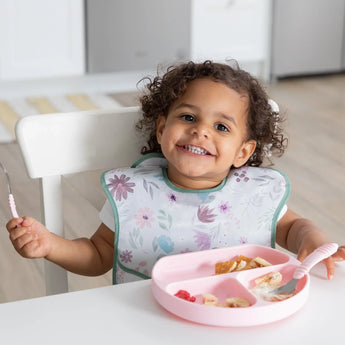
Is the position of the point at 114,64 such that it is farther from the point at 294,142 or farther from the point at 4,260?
the point at 4,260

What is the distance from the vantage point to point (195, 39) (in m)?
4.12

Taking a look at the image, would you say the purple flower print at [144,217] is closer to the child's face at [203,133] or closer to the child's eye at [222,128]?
the child's face at [203,133]

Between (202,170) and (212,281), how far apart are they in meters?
0.30

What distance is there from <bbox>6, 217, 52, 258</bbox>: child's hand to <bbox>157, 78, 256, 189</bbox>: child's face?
0.25m

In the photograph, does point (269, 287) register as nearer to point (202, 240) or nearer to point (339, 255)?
point (339, 255)

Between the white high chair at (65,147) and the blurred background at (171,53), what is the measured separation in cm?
171

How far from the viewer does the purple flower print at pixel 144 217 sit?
4.08 ft

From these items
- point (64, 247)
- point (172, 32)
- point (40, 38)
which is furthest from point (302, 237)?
point (172, 32)

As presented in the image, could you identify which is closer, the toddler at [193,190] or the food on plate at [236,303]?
the food on plate at [236,303]

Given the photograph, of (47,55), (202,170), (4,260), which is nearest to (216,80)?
(202,170)

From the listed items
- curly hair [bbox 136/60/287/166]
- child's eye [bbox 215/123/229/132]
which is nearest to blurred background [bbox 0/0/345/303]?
curly hair [bbox 136/60/287/166]

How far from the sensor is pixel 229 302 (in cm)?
89

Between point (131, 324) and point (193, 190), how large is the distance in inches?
17.6

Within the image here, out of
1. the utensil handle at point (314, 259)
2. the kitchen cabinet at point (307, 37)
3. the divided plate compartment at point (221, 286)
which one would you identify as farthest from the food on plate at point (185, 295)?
the kitchen cabinet at point (307, 37)
